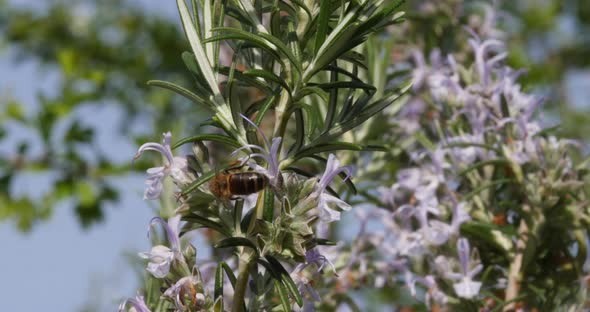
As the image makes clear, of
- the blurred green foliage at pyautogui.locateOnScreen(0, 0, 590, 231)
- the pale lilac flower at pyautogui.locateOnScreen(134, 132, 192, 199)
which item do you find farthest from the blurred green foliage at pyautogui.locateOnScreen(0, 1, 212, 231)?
the pale lilac flower at pyautogui.locateOnScreen(134, 132, 192, 199)

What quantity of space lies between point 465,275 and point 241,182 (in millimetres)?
629

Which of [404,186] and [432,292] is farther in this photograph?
[404,186]

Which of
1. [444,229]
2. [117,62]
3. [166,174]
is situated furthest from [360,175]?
[117,62]

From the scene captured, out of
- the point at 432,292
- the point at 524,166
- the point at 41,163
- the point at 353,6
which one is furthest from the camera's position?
the point at 41,163

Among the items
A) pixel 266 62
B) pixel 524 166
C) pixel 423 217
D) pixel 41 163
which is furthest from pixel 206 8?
pixel 41 163

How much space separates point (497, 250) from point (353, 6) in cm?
77

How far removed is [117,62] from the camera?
4.02m

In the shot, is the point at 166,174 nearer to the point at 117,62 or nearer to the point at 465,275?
the point at 465,275

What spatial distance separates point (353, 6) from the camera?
97 cm

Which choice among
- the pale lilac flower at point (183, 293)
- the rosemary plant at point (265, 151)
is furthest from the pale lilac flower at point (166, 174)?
the pale lilac flower at point (183, 293)

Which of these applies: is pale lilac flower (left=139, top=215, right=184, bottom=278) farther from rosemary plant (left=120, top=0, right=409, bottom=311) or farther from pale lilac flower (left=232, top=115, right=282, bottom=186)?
pale lilac flower (left=232, top=115, right=282, bottom=186)

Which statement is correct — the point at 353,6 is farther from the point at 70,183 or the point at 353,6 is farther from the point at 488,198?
the point at 70,183

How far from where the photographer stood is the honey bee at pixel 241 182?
0.89m

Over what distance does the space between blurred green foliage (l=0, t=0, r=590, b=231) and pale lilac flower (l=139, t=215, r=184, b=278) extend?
0.43 meters
